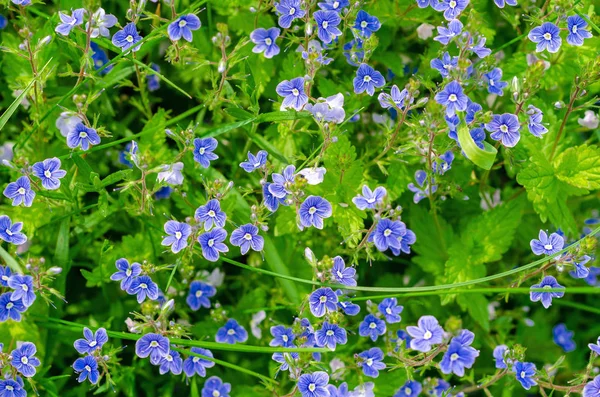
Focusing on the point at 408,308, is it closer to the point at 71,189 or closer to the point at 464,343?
the point at 464,343

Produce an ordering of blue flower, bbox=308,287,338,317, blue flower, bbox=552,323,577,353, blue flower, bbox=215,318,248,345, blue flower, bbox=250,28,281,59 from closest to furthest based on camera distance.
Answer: blue flower, bbox=308,287,338,317 → blue flower, bbox=250,28,281,59 → blue flower, bbox=215,318,248,345 → blue flower, bbox=552,323,577,353

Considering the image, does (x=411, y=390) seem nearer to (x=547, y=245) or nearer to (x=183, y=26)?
(x=547, y=245)

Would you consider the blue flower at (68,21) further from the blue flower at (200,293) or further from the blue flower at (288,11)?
the blue flower at (200,293)

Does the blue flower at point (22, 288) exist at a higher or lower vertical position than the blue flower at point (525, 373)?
lower

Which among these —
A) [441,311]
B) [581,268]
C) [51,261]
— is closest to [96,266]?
[51,261]

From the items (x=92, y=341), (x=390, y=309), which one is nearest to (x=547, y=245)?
(x=390, y=309)

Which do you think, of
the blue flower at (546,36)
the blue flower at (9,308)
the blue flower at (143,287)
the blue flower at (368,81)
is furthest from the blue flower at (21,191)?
the blue flower at (546,36)

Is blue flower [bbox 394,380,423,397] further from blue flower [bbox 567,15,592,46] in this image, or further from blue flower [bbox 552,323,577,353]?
blue flower [bbox 567,15,592,46]

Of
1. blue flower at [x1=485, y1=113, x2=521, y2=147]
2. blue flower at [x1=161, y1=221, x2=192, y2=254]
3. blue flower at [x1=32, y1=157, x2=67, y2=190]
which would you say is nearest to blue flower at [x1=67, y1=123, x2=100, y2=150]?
blue flower at [x1=32, y1=157, x2=67, y2=190]
